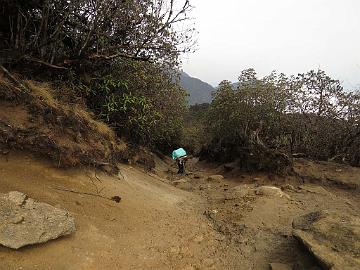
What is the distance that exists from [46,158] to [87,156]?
918 mm

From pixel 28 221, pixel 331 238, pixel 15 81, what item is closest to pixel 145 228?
pixel 28 221

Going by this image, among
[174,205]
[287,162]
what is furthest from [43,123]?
[287,162]

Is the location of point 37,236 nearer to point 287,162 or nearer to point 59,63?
point 59,63

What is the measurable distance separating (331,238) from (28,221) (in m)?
4.23

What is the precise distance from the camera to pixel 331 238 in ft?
16.6

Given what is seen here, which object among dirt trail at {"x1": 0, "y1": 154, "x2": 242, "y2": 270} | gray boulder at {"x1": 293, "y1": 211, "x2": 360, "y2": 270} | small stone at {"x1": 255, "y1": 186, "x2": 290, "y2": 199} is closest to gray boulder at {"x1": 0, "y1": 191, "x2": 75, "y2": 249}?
dirt trail at {"x1": 0, "y1": 154, "x2": 242, "y2": 270}

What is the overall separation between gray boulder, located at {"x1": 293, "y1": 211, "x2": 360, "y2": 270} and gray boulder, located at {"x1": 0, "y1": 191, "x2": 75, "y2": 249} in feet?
11.4

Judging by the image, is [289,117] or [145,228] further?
[289,117]

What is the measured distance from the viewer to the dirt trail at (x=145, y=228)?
15.8ft

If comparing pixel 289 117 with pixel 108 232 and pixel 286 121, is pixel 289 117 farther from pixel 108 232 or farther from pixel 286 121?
pixel 108 232

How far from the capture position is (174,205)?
799 centimetres

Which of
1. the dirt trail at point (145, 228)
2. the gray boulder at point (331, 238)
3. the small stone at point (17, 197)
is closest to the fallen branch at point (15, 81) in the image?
the dirt trail at point (145, 228)

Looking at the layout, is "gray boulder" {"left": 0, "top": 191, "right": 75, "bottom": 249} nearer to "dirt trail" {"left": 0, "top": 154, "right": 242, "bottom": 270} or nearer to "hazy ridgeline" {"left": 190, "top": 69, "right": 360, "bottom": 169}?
"dirt trail" {"left": 0, "top": 154, "right": 242, "bottom": 270}

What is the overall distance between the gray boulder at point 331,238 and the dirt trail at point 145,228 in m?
0.25
